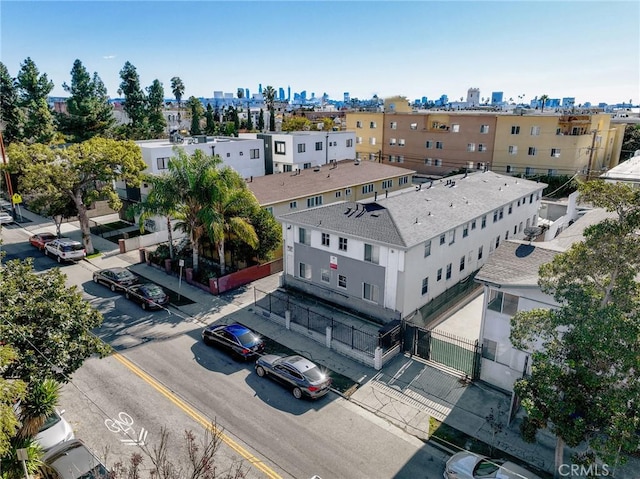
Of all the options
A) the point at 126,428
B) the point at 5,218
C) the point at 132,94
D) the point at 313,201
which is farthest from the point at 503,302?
the point at 132,94

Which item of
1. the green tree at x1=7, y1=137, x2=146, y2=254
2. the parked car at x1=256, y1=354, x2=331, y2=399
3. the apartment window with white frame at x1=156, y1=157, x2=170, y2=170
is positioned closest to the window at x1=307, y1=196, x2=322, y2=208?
the apartment window with white frame at x1=156, y1=157, x2=170, y2=170

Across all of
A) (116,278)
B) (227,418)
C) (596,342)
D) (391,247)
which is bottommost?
(227,418)

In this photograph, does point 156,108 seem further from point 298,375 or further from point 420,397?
point 420,397

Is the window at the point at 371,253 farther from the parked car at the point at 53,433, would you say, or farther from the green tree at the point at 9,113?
the green tree at the point at 9,113

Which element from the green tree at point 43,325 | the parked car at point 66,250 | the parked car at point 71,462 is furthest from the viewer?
the parked car at point 66,250

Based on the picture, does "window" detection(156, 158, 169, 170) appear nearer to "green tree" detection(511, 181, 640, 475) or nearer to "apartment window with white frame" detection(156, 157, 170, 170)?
"apartment window with white frame" detection(156, 157, 170, 170)

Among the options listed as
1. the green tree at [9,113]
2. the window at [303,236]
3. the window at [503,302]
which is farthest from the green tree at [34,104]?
the window at [503,302]
